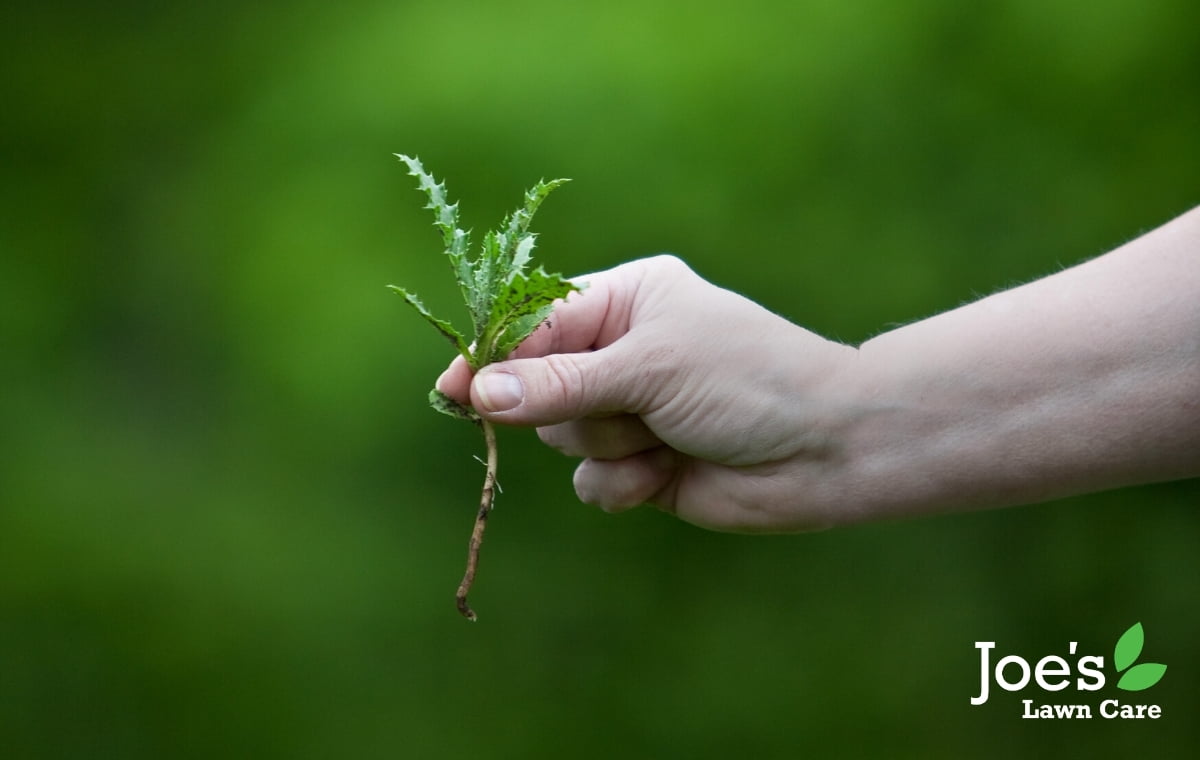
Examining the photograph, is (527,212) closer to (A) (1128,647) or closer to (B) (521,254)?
(B) (521,254)

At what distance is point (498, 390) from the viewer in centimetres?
173

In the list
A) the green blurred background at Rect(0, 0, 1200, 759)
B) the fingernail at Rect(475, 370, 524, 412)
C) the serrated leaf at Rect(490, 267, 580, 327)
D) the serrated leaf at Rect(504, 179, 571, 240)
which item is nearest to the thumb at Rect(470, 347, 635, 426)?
the fingernail at Rect(475, 370, 524, 412)

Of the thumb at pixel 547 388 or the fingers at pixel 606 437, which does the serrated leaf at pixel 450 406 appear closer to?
the thumb at pixel 547 388

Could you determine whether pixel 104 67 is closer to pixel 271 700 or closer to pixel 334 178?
pixel 334 178

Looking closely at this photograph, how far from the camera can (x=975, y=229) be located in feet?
12.6

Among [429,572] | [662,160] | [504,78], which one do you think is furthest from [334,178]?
[429,572]

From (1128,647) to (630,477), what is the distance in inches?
88.7

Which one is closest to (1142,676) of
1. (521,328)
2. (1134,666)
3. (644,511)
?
(1134,666)

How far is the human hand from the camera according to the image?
1808 millimetres

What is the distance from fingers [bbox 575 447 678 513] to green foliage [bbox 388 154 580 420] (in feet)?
1.68

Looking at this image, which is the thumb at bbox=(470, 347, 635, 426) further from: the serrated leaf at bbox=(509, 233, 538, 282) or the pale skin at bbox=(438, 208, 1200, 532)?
the serrated leaf at bbox=(509, 233, 538, 282)

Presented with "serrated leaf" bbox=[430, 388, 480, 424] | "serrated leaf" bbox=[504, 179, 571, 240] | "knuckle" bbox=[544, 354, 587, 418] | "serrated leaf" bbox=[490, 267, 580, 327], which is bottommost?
"serrated leaf" bbox=[430, 388, 480, 424]

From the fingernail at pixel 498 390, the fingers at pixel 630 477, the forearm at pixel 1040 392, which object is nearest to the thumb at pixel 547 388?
the fingernail at pixel 498 390

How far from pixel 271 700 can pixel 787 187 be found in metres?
2.51
